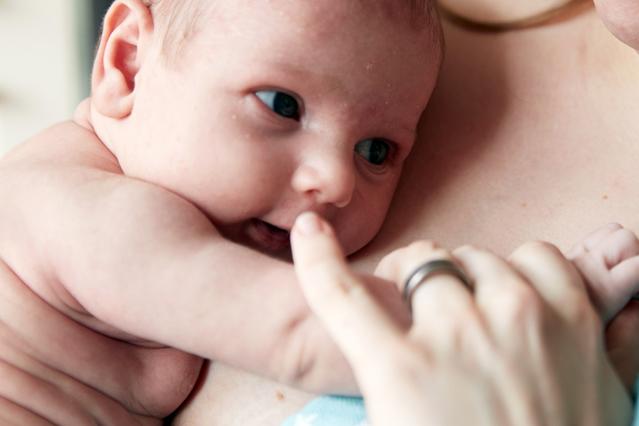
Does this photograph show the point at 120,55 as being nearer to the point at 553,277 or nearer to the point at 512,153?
the point at 512,153

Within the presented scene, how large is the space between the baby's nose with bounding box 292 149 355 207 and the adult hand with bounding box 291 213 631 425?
0.70 ft

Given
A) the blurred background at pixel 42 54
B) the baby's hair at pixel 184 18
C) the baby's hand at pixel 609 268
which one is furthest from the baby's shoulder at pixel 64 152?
the blurred background at pixel 42 54

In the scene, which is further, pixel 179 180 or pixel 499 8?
pixel 499 8

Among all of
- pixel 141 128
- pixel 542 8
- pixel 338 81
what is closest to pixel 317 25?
pixel 338 81

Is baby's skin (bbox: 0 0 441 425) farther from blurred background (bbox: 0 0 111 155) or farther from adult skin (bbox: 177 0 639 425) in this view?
blurred background (bbox: 0 0 111 155)

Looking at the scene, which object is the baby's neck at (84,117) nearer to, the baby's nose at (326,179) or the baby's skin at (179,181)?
the baby's skin at (179,181)

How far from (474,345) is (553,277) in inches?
4.5

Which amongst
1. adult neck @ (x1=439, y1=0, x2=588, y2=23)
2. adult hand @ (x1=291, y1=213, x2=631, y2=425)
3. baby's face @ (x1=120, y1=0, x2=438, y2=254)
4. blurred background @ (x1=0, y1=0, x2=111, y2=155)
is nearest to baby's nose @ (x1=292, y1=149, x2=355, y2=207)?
baby's face @ (x1=120, y1=0, x2=438, y2=254)

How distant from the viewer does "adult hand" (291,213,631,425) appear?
568 millimetres

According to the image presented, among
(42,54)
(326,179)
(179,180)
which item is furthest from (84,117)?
(42,54)

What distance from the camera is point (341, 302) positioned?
599mm

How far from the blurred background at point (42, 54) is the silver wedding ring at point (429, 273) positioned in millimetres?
1504

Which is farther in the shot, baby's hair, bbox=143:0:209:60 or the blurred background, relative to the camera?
the blurred background

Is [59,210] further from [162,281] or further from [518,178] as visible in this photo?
[518,178]
